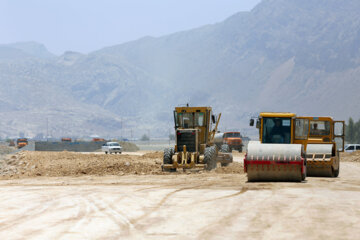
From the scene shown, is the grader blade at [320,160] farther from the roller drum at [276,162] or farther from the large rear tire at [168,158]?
the large rear tire at [168,158]

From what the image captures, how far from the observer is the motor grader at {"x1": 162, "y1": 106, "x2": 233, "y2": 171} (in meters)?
29.8

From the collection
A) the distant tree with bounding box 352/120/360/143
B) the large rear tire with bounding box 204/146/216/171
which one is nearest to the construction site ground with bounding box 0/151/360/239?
the large rear tire with bounding box 204/146/216/171

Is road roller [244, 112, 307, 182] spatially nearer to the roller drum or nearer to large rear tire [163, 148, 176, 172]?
the roller drum

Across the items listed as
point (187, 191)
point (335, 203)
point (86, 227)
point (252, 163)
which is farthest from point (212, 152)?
point (86, 227)

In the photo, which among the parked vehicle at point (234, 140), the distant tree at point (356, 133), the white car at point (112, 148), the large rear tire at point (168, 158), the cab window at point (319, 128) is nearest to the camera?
the cab window at point (319, 128)

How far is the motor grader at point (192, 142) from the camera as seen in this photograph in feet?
97.7

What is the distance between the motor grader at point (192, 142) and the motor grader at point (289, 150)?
16.4 feet

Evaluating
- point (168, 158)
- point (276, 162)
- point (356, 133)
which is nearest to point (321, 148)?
point (276, 162)

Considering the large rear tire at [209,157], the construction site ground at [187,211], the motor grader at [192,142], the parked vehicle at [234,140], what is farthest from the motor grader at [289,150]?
the parked vehicle at [234,140]

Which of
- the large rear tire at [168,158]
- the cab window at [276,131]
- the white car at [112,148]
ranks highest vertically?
the cab window at [276,131]

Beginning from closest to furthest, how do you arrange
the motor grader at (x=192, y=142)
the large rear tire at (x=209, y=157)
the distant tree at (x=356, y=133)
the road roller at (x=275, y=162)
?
the road roller at (x=275, y=162) → the large rear tire at (x=209, y=157) → the motor grader at (x=192, y=142) → the distant tree at (x=356, y=133)

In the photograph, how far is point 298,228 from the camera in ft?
39.8

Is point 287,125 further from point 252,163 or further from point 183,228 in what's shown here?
point 183,228

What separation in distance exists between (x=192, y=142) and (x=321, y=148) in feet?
23.5
